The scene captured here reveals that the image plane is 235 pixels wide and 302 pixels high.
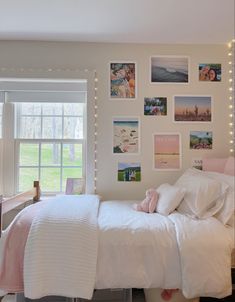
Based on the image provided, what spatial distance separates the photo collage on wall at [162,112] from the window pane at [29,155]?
2.85 ft

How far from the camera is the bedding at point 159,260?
160cm

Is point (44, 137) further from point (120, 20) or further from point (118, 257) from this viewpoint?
point (118, 257)

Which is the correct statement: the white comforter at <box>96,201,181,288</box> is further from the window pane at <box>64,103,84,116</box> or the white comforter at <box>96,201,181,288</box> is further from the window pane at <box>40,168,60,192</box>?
the window pane at <box>64,103,84,116</box>

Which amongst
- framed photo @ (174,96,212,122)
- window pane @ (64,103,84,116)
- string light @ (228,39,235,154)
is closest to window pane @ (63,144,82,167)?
window pane @ (64,103,84,116)

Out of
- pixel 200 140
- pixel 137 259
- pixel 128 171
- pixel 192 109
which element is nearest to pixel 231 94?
pixel 192 109

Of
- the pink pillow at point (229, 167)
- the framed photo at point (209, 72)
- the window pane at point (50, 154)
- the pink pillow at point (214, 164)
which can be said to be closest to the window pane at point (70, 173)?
the window pane at point (50, 154)

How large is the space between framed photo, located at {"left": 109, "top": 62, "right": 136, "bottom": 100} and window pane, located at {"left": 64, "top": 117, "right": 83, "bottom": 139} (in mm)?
484

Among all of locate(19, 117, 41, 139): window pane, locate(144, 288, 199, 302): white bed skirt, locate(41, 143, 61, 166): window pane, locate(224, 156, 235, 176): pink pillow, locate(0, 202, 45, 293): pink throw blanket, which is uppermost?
locate(19, 117, 41, 139): window pane

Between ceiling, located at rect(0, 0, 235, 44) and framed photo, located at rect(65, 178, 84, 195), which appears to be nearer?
ceiling, located at rect(0, 0, 235, 44)

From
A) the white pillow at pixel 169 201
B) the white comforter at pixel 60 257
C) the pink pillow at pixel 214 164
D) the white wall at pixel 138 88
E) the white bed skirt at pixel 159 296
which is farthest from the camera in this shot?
the white wall at pixel 138 88

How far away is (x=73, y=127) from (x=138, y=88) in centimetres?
83

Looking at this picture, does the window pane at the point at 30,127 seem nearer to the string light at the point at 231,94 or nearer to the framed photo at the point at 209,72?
the framed photo at the point at 209,72

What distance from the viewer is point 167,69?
2811 millimetres

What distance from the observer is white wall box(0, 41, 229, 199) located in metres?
2.75
